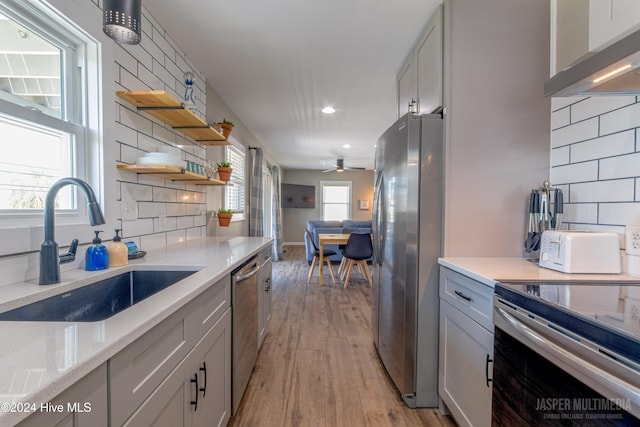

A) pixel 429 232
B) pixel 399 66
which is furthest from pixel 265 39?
pixel 429 232

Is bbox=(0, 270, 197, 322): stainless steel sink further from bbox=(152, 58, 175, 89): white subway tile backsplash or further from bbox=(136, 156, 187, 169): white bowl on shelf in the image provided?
bbox=(152, 58, 175, 89): white subway tile backsplash

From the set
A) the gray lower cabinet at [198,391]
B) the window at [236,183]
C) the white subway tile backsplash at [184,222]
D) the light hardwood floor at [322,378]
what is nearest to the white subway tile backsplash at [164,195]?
the white subway tile backsplash at [184,222]

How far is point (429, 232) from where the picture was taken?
166 cm

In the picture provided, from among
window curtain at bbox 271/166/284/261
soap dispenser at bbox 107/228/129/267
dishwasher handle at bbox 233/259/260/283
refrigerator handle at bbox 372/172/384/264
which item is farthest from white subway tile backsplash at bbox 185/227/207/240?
window curtain at bbox 271/166/284/261

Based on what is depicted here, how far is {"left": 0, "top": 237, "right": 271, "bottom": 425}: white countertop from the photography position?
0.45 meters

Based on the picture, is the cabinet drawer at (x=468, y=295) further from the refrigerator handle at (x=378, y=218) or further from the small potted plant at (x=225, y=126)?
the small potted plant at (x=225, y=126)

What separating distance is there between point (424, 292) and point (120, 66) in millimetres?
2135

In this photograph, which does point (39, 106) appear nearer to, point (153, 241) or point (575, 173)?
point (153, 241)

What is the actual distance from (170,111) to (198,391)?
5.09 feet

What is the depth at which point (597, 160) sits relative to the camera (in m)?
1.41

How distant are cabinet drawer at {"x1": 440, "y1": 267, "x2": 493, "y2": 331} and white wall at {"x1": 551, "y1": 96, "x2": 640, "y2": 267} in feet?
2.33

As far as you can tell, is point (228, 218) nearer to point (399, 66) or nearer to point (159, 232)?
point (159, 232)

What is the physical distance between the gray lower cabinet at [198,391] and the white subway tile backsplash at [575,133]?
205 cm

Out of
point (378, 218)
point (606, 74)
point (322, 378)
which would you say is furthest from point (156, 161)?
point (606, 74)
